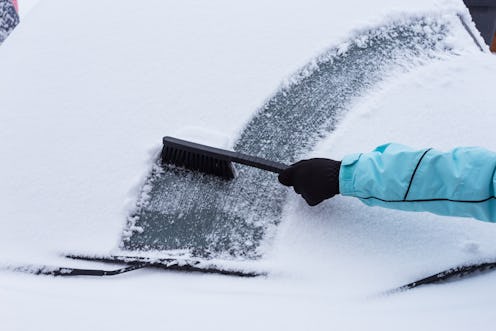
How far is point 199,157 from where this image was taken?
138 cm

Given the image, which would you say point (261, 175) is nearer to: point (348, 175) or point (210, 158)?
point (210, 158)

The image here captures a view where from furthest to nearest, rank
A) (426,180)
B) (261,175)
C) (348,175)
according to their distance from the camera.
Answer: (261,175), (348,175), (426,180)

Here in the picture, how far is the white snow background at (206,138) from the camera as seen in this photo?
3.81ft

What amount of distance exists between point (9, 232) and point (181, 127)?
1.90 ft

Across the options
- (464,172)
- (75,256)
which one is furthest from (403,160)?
(75,256)

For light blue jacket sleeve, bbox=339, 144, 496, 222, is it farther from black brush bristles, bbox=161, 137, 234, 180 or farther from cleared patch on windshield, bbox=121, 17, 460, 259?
black brush bristles, bbox=161, 137, 234, 180

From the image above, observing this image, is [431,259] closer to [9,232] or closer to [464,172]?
[464,172]

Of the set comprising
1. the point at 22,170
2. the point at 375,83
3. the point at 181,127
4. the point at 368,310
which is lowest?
the point at 368,310

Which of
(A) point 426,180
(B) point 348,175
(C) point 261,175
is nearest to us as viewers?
(A) point 426,180

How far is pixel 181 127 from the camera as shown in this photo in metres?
1.40

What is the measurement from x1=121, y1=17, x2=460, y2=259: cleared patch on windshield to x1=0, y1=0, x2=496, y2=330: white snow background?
45 millimetres

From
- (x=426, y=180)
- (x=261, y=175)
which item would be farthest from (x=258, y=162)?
(x=426, y=180)

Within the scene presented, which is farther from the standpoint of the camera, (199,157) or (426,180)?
(199,157)

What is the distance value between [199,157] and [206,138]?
7cm
